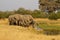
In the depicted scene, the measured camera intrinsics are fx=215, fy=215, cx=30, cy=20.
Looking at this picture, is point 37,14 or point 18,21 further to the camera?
point 37,14

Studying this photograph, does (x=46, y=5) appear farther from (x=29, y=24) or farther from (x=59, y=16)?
(x=29, y=24)

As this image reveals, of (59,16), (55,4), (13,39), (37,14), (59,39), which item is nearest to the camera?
(13,39)

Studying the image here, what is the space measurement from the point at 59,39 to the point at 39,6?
212ft

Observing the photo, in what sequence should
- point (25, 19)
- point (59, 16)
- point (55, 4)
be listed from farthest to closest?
1. point (55, 4)
2. point (59, 16)
3. point (25, 19)

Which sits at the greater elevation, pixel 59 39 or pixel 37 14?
pixel 59 39

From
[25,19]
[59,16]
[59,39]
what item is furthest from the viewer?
[59,16]

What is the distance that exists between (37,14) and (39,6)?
1030 centimetres

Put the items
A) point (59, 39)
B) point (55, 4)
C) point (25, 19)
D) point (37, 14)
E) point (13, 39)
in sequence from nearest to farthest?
point (13, 39) → point (59, 39) → point (25, 19) → point (37, 14) → point (55, 4)

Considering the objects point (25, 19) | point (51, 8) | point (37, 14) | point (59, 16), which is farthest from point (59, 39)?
point (51, 8)

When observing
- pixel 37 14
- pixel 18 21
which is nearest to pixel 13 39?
Result: pixel 18 21

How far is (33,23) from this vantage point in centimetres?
3766

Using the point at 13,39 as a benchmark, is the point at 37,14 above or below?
below

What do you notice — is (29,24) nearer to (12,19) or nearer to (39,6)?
(12,19)

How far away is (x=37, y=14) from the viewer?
73188mm
